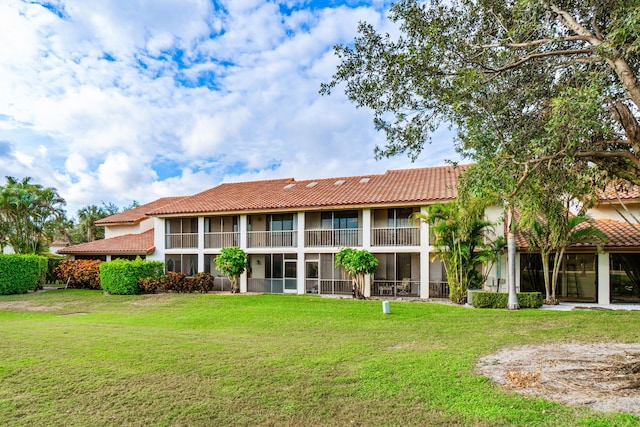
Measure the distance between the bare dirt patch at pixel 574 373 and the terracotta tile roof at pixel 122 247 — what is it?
23.3m

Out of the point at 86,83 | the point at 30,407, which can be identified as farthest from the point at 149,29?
the point at 30,407

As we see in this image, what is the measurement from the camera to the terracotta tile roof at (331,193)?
21641 mm

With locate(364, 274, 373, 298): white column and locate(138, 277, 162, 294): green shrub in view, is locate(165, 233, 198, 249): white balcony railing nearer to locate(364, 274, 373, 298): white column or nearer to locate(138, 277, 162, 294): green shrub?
locate(138, 277, 162, 294): green shrub

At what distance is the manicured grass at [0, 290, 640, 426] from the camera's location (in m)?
5.56

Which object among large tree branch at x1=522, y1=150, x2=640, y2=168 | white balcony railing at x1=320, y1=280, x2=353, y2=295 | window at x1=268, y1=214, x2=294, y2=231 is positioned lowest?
white balcony railing at x1=320, y1=280, x2=353, y2=295

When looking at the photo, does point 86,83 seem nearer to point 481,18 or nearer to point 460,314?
point 481,18

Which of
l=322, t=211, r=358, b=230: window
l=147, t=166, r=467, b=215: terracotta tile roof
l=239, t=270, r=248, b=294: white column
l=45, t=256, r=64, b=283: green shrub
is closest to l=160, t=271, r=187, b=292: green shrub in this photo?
l=239, t=270, r=248, b=294: white column

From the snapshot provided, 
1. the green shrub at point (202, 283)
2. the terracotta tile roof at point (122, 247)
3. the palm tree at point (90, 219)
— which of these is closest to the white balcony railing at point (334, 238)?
the green shrub at point (202, 283)

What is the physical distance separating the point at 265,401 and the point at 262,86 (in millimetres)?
13980

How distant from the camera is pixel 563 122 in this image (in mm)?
6297

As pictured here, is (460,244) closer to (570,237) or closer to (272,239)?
(570,237)

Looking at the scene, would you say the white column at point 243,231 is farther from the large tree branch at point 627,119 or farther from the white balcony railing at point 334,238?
the large tree branch at point 627,119

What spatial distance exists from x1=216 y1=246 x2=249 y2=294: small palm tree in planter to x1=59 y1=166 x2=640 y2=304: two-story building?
147 cm

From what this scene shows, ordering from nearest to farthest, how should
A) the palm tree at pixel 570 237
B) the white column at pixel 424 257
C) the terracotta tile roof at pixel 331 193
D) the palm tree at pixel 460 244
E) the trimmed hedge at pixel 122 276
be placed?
the palm tree at pixel 570 237 → the palm tree at pixel 460 244 → the white column at pixel 424 257 → the terracotta tile roof at pixel 331 193 → the trimmed hedge at pixel 122 276
